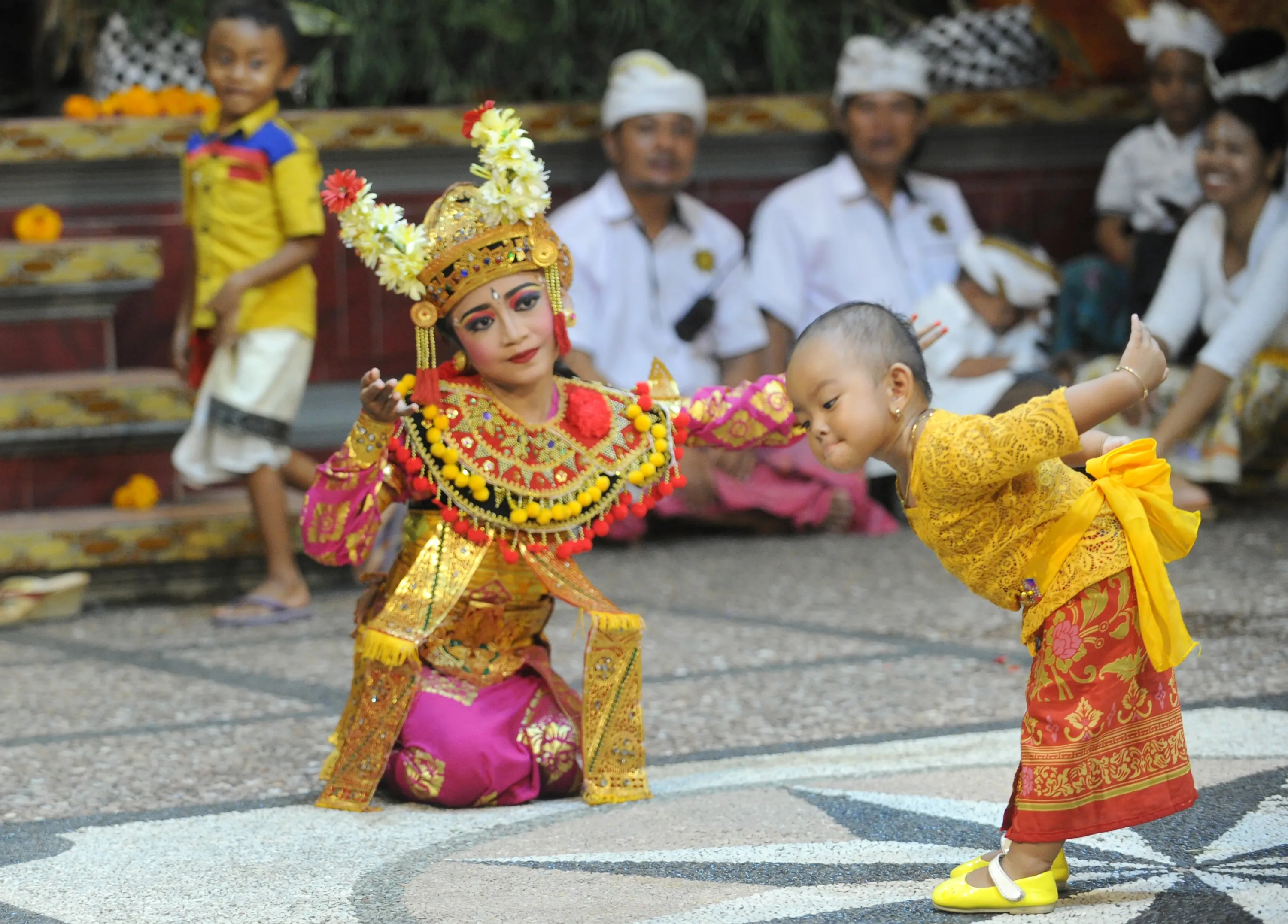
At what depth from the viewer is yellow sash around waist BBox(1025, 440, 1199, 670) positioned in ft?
7.36

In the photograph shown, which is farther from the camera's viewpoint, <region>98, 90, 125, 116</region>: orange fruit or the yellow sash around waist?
<region>98, 90, 125, 116</region>: orange fruit

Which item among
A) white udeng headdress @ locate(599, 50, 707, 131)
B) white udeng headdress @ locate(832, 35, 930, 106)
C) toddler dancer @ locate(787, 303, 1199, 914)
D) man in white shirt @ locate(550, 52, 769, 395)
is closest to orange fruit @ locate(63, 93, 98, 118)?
man in white shirt @ locate(550, 52, 769, 395)

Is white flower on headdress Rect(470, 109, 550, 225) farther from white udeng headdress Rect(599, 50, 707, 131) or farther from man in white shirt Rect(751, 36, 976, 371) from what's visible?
man in white shirt Rect(751, 36, 976, 371)

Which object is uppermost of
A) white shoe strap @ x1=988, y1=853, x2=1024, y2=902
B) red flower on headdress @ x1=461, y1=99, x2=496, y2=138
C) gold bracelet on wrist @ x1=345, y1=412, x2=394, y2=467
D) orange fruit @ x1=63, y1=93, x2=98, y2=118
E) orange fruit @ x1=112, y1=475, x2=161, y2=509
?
orange fruit @ x1=63, y1=93, x2=98, y2=118

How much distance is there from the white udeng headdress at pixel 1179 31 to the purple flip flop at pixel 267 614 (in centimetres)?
339

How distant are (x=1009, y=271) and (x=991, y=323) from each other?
184mm

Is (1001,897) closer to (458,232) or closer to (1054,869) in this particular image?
(1054,869)

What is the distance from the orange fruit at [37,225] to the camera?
5145 mm

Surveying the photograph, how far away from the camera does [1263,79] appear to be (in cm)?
561

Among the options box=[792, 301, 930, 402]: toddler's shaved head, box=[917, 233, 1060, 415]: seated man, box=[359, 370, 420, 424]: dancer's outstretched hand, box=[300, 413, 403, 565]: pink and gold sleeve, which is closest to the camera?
box=[792, 301, 930, 402]: toddler's shaved head

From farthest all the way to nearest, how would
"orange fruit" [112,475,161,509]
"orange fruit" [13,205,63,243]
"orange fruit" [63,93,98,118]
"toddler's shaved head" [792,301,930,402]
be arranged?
"orange fruit" [63,93,98,118], "orange fruit" [13,205,63,243], "orange fruit" [112,475,161,509], "toddler's shaved head" [792,301,930,402]

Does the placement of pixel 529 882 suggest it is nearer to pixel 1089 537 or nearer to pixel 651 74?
pixel 1089 537

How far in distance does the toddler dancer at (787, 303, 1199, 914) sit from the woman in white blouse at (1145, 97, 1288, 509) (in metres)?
3.00

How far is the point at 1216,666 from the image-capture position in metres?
3.62
